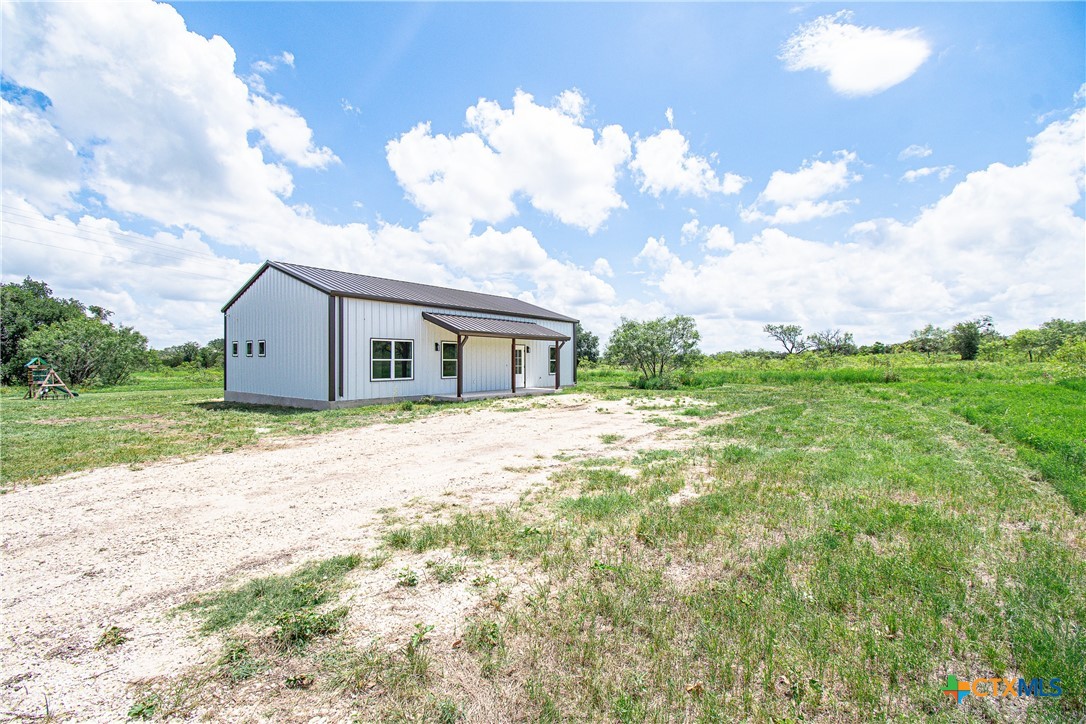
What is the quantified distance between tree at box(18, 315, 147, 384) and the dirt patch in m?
21.5

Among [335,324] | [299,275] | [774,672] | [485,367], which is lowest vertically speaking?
[774,672]

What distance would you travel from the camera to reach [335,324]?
13961mm

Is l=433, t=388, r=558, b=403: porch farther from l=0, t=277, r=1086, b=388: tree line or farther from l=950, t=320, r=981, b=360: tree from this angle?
l=950, t=320, r=981, b=360: tree

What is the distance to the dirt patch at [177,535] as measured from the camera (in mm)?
2502

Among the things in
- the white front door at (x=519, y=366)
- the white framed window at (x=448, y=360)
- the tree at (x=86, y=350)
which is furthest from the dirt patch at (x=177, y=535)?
the tree at (x=86, y=350)

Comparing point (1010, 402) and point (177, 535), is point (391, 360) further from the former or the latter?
point (1010, 402)

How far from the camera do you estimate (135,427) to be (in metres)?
10.3

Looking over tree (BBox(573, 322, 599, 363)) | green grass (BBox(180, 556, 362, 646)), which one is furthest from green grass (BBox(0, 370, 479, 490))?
tree (BBox(573, 322, 599, 363))

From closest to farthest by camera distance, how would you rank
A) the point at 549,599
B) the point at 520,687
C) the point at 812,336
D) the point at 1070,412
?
the point at 520,687
the point at 549,599
the point at 1070,412
the point at 812,336

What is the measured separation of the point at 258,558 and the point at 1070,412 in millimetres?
14953

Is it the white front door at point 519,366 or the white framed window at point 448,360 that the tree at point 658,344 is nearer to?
the white front door at point 519,366

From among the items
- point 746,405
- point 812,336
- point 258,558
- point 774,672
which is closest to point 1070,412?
point 746,405

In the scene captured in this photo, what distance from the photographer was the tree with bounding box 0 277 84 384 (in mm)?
24125

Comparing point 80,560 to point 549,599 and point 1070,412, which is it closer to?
point 549,599
